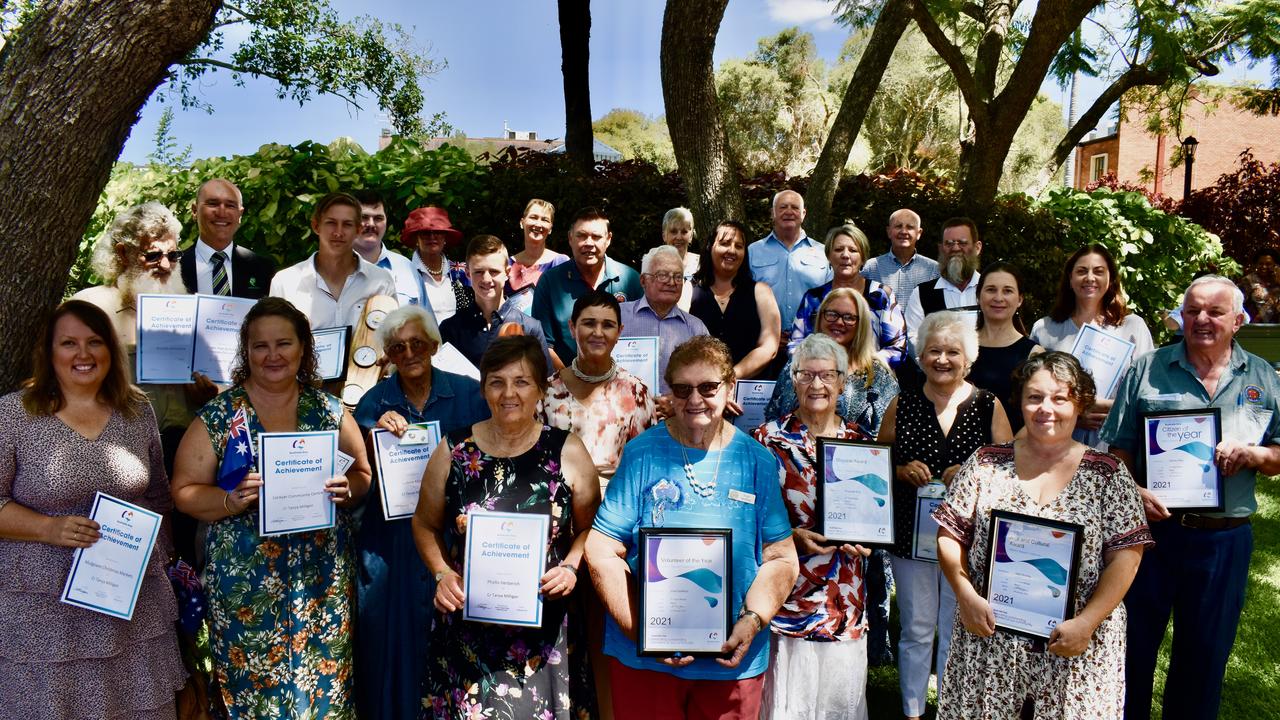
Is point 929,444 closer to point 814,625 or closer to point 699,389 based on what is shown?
point 814,625

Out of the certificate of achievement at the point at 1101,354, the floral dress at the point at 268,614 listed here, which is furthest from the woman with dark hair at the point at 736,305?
the floral dress at the point at 268,614

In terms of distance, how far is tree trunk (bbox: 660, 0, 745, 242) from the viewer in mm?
7594

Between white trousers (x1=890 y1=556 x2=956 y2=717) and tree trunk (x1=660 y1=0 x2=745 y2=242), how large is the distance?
435 cm

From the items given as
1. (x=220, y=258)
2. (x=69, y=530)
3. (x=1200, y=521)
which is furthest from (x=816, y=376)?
(x=220, y=258)

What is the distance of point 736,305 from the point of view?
19.6 feet

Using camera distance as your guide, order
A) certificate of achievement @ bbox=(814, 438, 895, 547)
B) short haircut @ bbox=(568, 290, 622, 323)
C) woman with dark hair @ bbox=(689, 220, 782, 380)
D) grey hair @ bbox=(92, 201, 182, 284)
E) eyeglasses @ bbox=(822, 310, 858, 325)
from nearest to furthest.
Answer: certificate of achievement @ bbox=(814, 438, 895, 547) → short haircut @ bbox=(568, 290, 622, 323) → grey hair @ bbox=(92, 201, 182, 284) → eyeglasses @ bbox=(822, 310, 858, 325) → woman with dark hair @ bbox=(689, 220, 782, 380)

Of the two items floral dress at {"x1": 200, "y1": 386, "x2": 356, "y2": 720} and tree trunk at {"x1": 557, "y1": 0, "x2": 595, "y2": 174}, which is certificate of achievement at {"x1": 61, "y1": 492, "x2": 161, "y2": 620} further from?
tree trunk at {"x1": 557, "y1": 0, "x2": 595, "y2": 174}

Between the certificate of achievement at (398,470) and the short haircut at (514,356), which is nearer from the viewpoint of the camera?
the short haircut at (514,356)

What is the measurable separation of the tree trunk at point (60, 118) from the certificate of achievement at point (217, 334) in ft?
2.16

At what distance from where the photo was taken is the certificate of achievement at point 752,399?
5.22 meters

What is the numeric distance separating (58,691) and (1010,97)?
10601 millimetres

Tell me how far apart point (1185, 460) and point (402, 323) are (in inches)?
150

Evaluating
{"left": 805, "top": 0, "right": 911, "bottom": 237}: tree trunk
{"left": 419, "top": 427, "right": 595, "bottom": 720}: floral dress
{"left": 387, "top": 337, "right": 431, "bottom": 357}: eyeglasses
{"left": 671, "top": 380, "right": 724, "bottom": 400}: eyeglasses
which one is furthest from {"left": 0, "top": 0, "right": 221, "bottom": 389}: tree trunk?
{"left": 805, "top": 0, "right": 911, "bottom": 237}: tree trunk

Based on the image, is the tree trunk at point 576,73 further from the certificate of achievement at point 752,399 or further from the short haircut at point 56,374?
the short haircut at point 56,374
